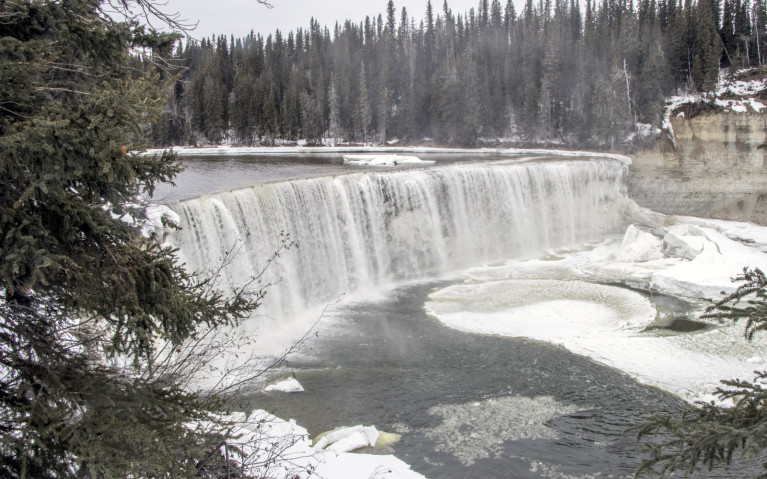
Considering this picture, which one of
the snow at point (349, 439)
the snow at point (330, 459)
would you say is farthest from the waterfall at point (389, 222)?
the snow at point (330, 459)

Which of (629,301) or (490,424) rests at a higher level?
(629,301)

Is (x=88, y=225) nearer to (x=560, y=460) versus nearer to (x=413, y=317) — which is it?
(x=560, y=460)

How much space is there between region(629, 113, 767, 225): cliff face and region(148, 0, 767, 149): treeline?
7.11m

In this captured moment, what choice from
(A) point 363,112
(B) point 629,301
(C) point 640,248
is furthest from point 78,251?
(A) point 363,112

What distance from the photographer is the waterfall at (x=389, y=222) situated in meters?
16.9

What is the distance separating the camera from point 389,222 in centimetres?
2277

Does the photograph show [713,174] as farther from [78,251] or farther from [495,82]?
[78,251]

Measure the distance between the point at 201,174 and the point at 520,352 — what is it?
19.3 m

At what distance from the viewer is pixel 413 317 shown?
17453 millimetres

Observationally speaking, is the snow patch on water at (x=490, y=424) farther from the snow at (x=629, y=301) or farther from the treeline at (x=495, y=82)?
the treeline at (x=495, y=82)

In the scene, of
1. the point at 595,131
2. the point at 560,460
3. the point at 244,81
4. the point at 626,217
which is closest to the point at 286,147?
the point at 244,81

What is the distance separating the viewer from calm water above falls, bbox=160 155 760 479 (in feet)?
34.4

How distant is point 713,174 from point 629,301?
17.6 metres

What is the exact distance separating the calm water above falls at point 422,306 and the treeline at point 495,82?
19.6m
